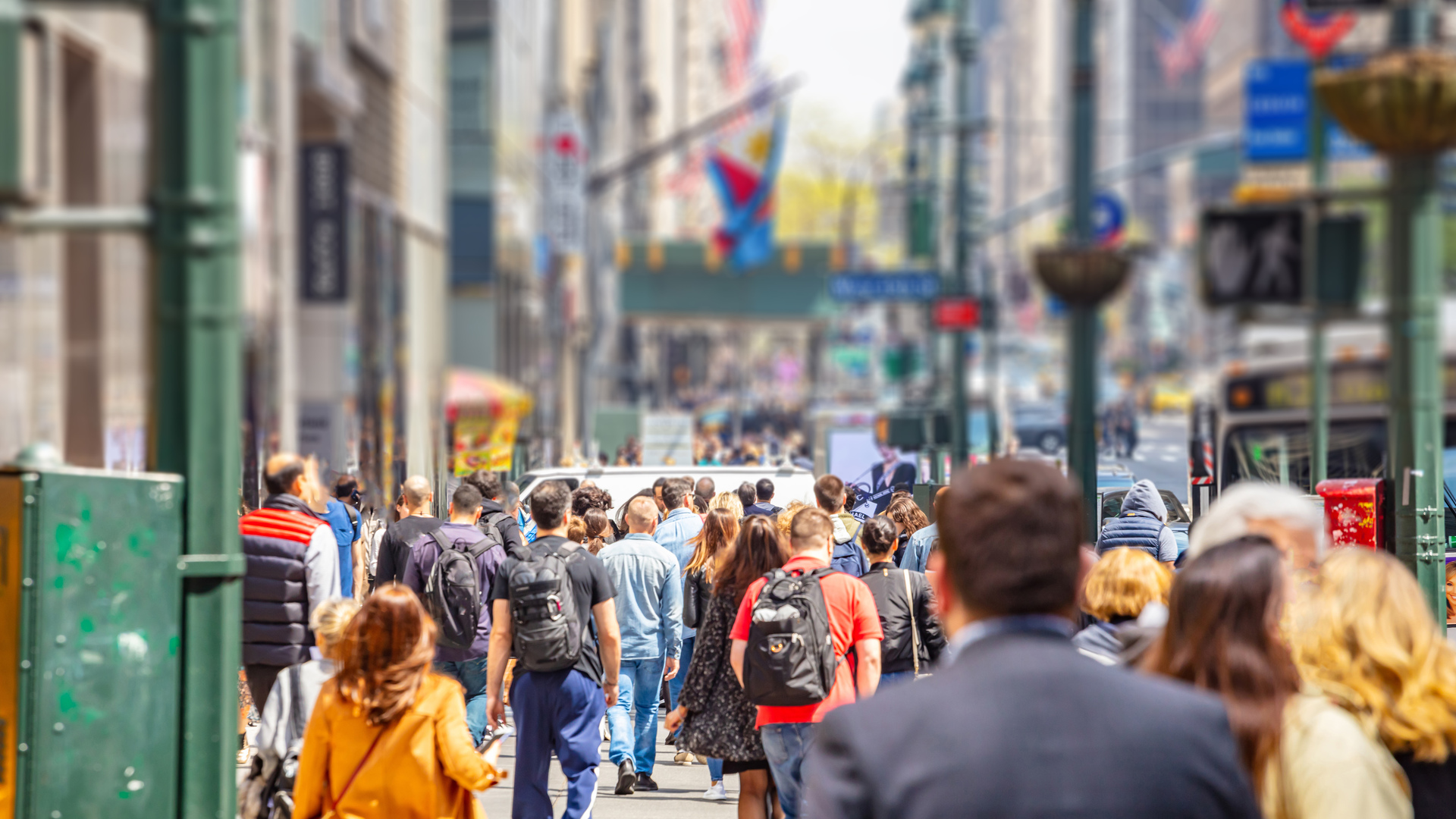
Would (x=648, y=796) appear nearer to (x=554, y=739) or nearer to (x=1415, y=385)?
(x=554, y=739)

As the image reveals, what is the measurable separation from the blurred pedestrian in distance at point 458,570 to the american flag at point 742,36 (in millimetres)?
66837

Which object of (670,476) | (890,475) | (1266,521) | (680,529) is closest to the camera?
(1266,521)

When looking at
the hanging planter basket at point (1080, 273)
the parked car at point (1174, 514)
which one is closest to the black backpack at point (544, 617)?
the parked car at point (1174, 514)

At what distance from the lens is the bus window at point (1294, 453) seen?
410 inches

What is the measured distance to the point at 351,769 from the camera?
17.3ft

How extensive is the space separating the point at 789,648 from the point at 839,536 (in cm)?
279

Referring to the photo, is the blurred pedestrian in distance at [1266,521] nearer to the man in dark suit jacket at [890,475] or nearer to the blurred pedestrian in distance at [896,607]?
the blurred pedestrian in distance at [896,607]

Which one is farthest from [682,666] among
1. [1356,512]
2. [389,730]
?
[389,730]

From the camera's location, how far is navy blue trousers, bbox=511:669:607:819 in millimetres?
7684

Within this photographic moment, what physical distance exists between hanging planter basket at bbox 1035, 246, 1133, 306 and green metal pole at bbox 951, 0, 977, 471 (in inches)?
225

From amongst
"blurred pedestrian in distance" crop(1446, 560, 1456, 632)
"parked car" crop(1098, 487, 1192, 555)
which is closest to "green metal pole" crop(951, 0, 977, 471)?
"parked car" crop(1098, 487, 1192, 555)

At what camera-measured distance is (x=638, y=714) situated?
986 centimetres

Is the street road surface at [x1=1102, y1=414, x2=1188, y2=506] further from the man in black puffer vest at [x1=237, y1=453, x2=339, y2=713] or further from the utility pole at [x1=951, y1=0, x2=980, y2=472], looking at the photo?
the utility pole at [x1=951, y1=0, x2=980, y2=472]

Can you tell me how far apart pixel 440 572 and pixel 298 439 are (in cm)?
912
